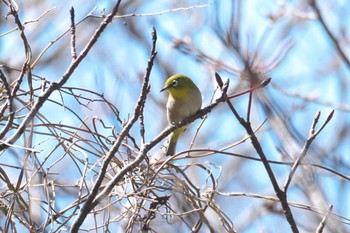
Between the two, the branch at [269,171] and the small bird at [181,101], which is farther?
the small bird at [181,101]

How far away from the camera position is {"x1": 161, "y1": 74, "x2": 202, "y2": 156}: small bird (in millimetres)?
3357

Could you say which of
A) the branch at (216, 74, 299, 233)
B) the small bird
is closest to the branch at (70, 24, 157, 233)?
the branch at (216, 74, 299, 233)

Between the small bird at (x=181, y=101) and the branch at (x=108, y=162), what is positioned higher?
the small bird at (x=181, y=101)

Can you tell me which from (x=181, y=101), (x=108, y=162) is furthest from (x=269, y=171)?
(x=181, y=101)

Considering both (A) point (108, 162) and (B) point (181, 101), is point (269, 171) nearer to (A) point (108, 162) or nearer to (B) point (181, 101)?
(A) point (108, 162)

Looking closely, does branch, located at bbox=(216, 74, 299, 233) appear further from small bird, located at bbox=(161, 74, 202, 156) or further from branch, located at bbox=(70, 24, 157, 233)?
small bird, located at bbox=(161, 74, 202, 156)

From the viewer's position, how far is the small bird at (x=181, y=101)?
3.36 metres

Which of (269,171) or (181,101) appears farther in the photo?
(181,101)

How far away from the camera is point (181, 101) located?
3418mm

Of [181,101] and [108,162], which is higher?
[181,101]

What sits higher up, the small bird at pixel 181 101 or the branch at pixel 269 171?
the small bird at pixel 181 101

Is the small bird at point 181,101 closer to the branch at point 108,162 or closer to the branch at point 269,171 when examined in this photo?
the branch at point 269,171

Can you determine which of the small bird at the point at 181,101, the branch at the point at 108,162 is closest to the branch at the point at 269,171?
the branch at the point at 108,162

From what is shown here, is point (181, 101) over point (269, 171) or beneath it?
over
